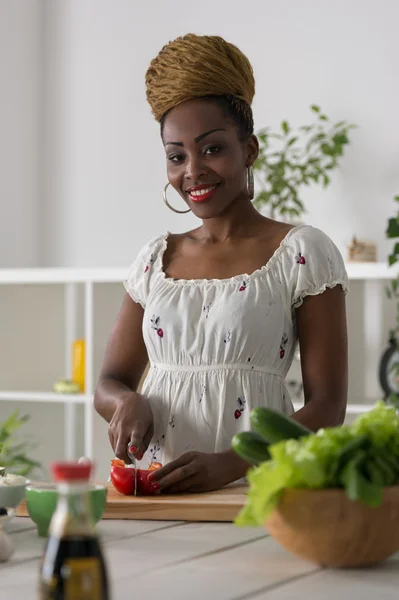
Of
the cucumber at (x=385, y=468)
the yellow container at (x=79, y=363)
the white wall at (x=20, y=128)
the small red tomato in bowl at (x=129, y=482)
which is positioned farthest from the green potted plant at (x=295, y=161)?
the cucumber at (x=385, y=468)

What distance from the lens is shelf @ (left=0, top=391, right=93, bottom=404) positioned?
4.12 meters

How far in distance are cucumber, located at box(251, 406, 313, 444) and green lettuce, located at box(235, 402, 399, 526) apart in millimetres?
82

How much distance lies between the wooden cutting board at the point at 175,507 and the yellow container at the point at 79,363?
260 centimetres

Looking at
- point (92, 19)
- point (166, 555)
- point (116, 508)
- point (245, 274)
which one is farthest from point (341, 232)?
point (166, 555)

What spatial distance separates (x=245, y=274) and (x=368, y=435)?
95 cm

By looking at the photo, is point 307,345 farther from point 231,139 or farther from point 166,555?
point 166,555

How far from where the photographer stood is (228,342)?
6.88 feet

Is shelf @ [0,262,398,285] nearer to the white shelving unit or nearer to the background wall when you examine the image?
the white shelving unit

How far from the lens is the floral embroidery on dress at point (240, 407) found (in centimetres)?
211

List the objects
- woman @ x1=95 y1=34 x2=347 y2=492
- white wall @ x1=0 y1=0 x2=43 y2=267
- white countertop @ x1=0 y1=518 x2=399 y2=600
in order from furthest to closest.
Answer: white wall @ x1=0 y1=0 x2=43 y2=267, woman @ x1=95 y1=34 x2=347 y2=492, white countertop @ x1=0 y1=518 x2=399 y2=600

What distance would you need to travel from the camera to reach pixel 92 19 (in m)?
4.73

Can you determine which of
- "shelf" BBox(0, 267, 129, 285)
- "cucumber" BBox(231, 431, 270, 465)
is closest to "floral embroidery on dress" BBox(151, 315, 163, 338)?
"cucumber" BBox(231, 431, 270, 465)

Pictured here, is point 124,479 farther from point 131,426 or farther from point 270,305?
point 270,305

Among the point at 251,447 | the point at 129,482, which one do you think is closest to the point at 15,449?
the point at 129,482
